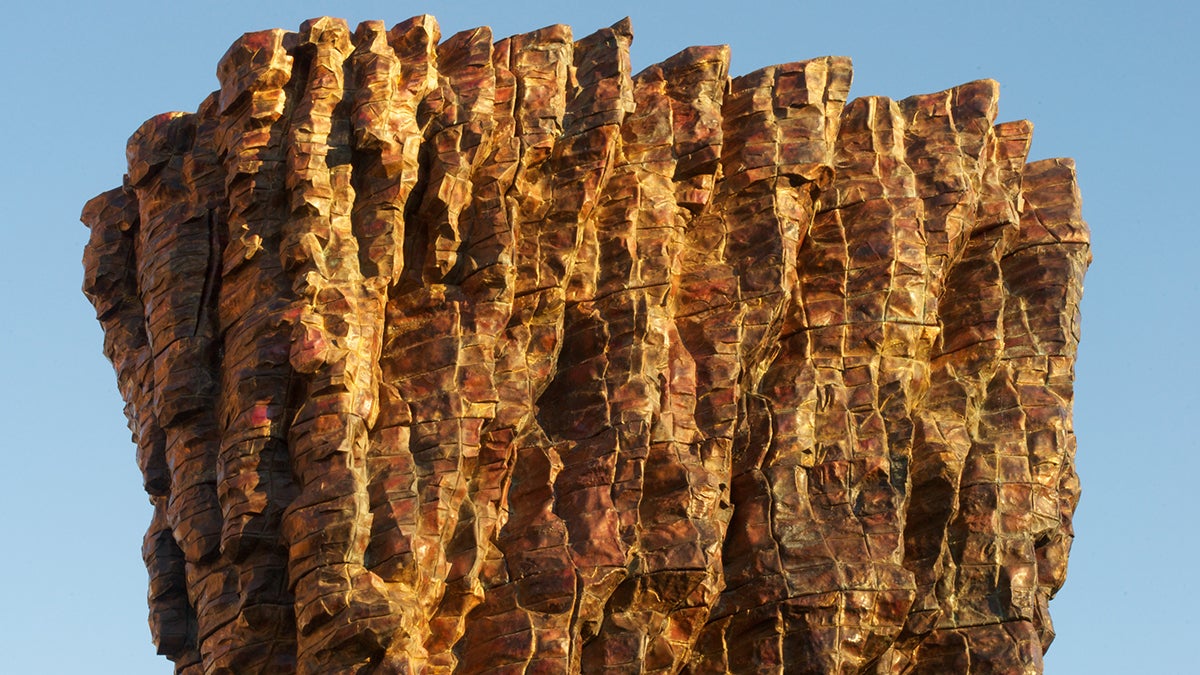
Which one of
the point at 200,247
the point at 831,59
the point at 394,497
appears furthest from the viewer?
the point at 831,59

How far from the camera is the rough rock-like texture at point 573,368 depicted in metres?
28.0

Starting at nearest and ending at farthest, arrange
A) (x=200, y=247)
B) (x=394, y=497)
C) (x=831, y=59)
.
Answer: (x=394, y=497) < (x=200, y=247) < (x=831, y=59)

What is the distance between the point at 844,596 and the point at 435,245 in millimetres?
5767

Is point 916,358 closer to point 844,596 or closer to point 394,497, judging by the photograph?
point 844,596

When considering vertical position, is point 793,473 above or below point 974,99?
below

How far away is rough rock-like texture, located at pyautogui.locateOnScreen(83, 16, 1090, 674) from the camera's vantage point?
91.9 ft

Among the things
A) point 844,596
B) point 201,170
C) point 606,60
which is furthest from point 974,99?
point 201,170

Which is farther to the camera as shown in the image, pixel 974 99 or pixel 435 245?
pixel 974 99

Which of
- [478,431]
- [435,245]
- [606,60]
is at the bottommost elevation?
[478,431]

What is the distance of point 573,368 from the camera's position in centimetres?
2966

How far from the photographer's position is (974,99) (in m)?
32.8

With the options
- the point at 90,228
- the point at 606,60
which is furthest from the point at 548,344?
the point at 90,228

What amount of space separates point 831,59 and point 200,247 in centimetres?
778

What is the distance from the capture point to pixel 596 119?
99.9ft
